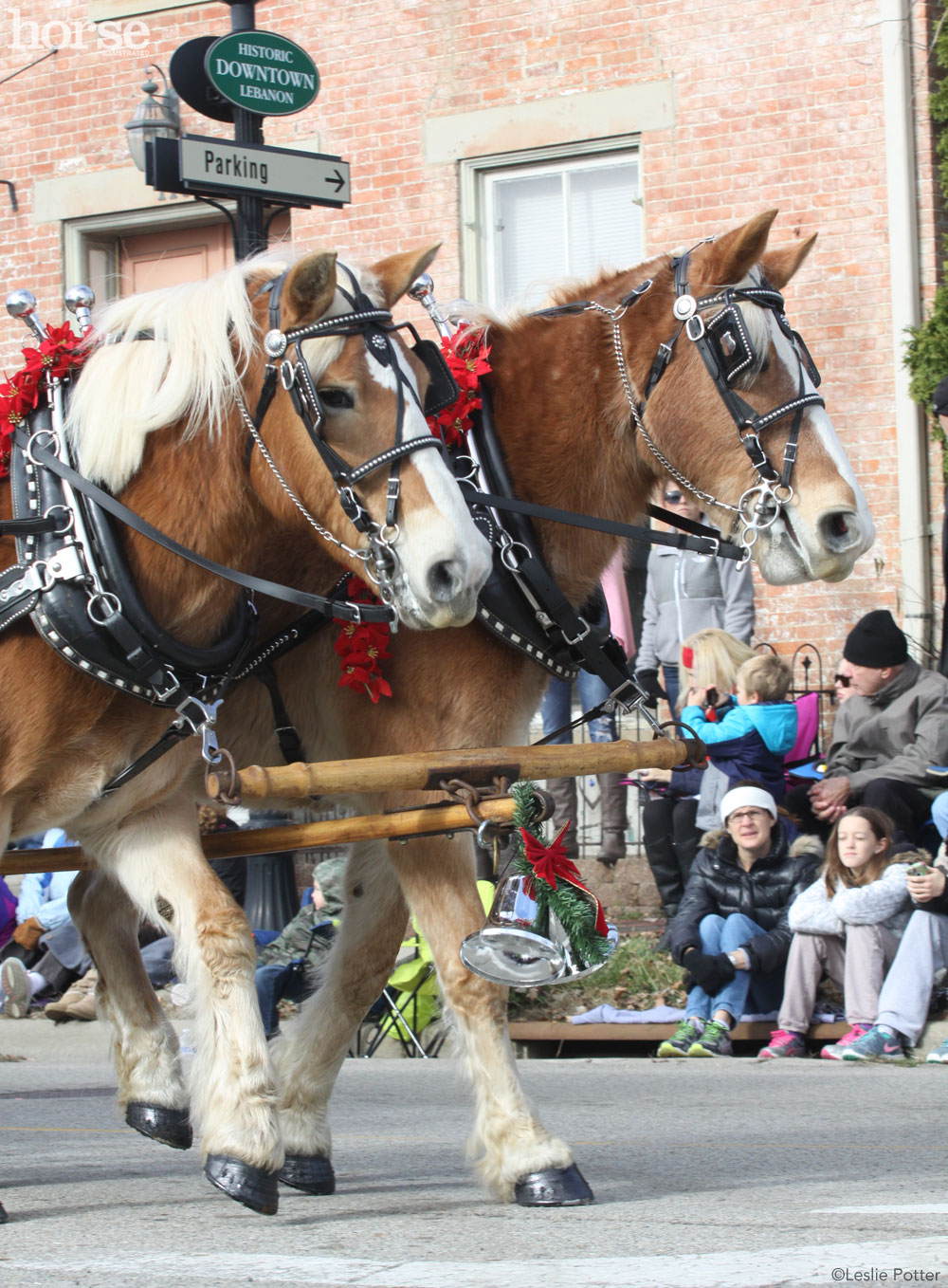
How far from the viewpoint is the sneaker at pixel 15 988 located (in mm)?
10016

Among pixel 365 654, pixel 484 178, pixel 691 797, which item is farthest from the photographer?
pixel 484 178

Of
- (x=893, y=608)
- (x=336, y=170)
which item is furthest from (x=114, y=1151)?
(x=893, y=608)

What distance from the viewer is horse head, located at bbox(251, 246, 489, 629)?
13.1ft

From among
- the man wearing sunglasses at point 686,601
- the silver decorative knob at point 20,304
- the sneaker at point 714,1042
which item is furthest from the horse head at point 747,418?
the man wearing sunglasses at point 686,601

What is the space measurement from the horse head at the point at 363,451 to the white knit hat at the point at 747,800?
463 cm

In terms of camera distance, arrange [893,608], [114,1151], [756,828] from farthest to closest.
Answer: [893,608], [756,828], [114,1151]

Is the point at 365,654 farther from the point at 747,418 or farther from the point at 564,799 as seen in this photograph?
the point at 564,799

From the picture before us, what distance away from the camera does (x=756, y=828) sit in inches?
338

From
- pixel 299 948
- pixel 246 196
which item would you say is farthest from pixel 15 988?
pixel 246 196

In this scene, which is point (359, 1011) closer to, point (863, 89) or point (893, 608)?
point (893, 608)

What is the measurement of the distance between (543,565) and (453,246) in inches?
324

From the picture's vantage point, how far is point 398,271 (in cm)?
451

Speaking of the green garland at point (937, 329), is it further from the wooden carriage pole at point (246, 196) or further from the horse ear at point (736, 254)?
the horse ear at point (736, 254)

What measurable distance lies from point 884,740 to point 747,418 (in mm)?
4475
